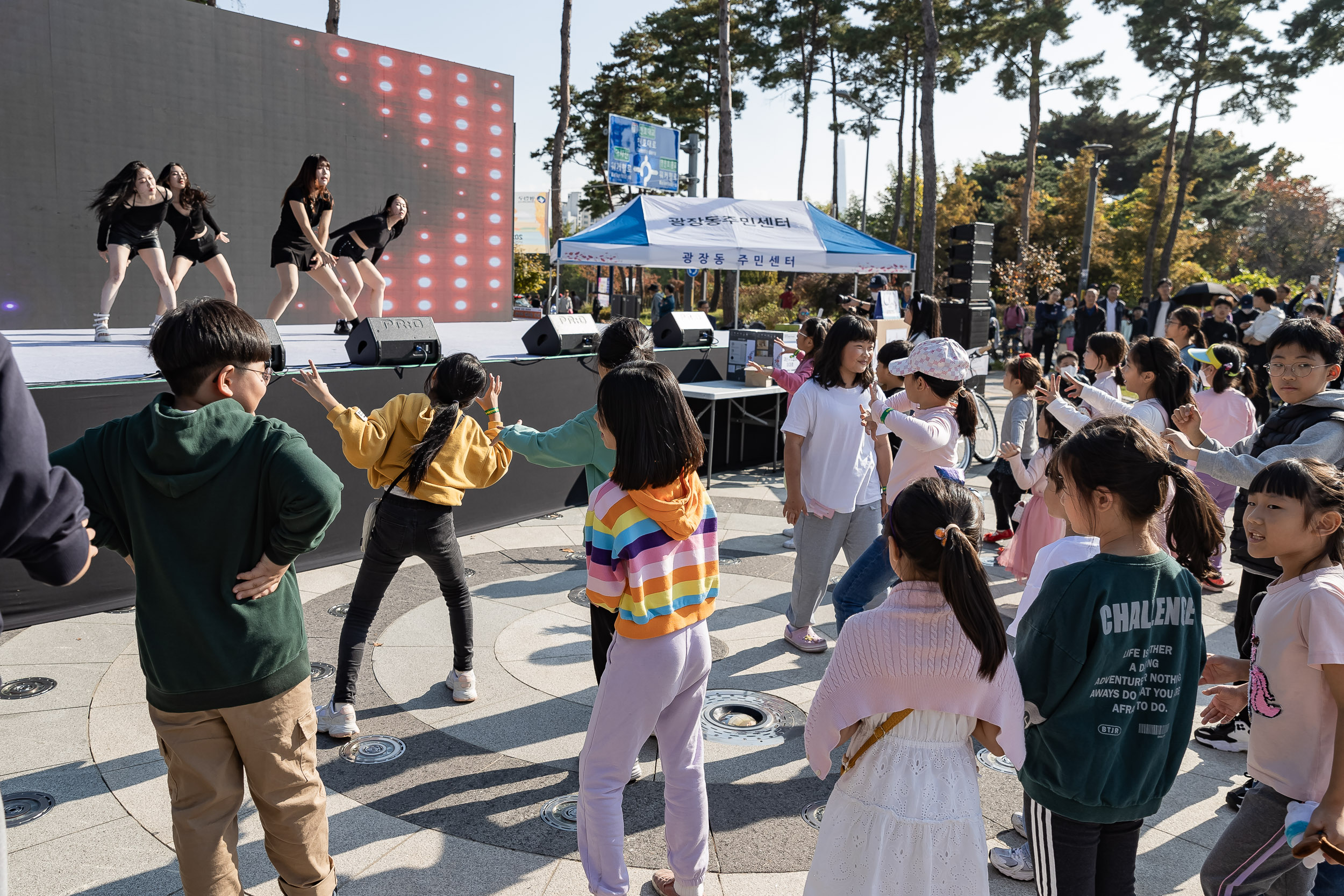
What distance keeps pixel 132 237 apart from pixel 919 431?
26.2 feet

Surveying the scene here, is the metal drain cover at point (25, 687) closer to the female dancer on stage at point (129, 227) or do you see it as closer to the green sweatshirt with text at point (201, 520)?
the green sweatshirt with text at point (201, 520)

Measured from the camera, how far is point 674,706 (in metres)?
2.74

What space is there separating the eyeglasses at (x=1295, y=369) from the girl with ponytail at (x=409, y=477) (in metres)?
3.12

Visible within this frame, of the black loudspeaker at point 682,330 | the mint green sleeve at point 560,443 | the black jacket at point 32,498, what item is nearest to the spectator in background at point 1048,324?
the black loudspeaker at point 682,330

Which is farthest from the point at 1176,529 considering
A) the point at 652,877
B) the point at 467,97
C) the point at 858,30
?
the point at 858,30

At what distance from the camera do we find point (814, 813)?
3475 mm

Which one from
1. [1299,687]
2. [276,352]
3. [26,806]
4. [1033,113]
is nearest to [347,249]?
[276,352]

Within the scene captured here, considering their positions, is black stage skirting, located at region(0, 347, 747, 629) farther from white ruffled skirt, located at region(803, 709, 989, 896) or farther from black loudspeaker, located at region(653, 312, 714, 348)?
white ruffled skirt, located at region(803, 709, 989, 896)

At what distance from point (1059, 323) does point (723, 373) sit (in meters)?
12.1

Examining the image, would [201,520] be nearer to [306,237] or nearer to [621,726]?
[621,726]

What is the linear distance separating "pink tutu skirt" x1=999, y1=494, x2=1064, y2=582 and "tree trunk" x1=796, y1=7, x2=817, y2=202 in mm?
35598

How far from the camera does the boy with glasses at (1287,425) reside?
3.31 meters

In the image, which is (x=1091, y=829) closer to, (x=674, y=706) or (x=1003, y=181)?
(x=674, y=706)

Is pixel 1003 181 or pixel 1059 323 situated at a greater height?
pixel 1003 181
